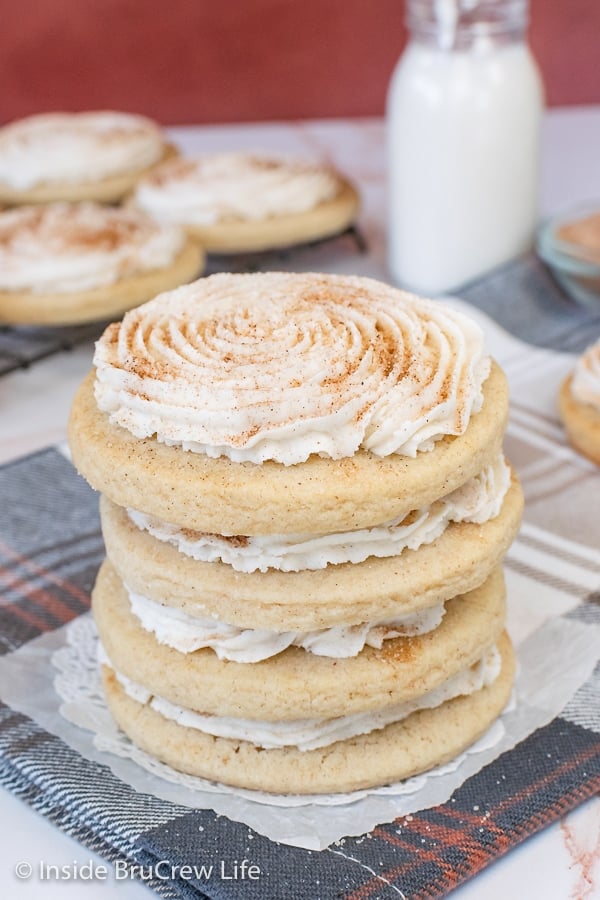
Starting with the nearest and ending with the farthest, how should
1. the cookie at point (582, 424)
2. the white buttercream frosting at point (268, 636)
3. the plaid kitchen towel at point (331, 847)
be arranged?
the plaid kitchen towel at point (331, 847)
the white buttercream frosting at point (268, 636)
the cookie at point (582, 424)

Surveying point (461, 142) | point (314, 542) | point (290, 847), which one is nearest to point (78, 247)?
point (461, 142)

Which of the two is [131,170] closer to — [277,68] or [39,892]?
[277,68]

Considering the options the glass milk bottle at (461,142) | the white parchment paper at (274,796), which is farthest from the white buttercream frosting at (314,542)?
the glass milk bottle at (461,142)

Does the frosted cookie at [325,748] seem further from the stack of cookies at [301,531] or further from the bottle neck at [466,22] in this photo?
the bottle neck at [466,22]

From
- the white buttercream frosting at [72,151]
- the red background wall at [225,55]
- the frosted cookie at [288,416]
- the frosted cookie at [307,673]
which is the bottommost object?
the red background wall at [225,55]

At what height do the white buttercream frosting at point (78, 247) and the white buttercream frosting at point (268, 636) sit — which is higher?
the white buttercream frosting at point (268, 636)

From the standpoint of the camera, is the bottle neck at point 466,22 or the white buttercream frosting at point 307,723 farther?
the bottle neck at point 466,22

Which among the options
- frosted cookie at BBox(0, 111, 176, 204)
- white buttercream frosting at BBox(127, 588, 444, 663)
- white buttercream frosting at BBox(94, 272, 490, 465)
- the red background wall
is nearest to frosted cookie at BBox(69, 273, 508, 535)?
white buttercream frosting at BBox(94, 272, 490, 465)
